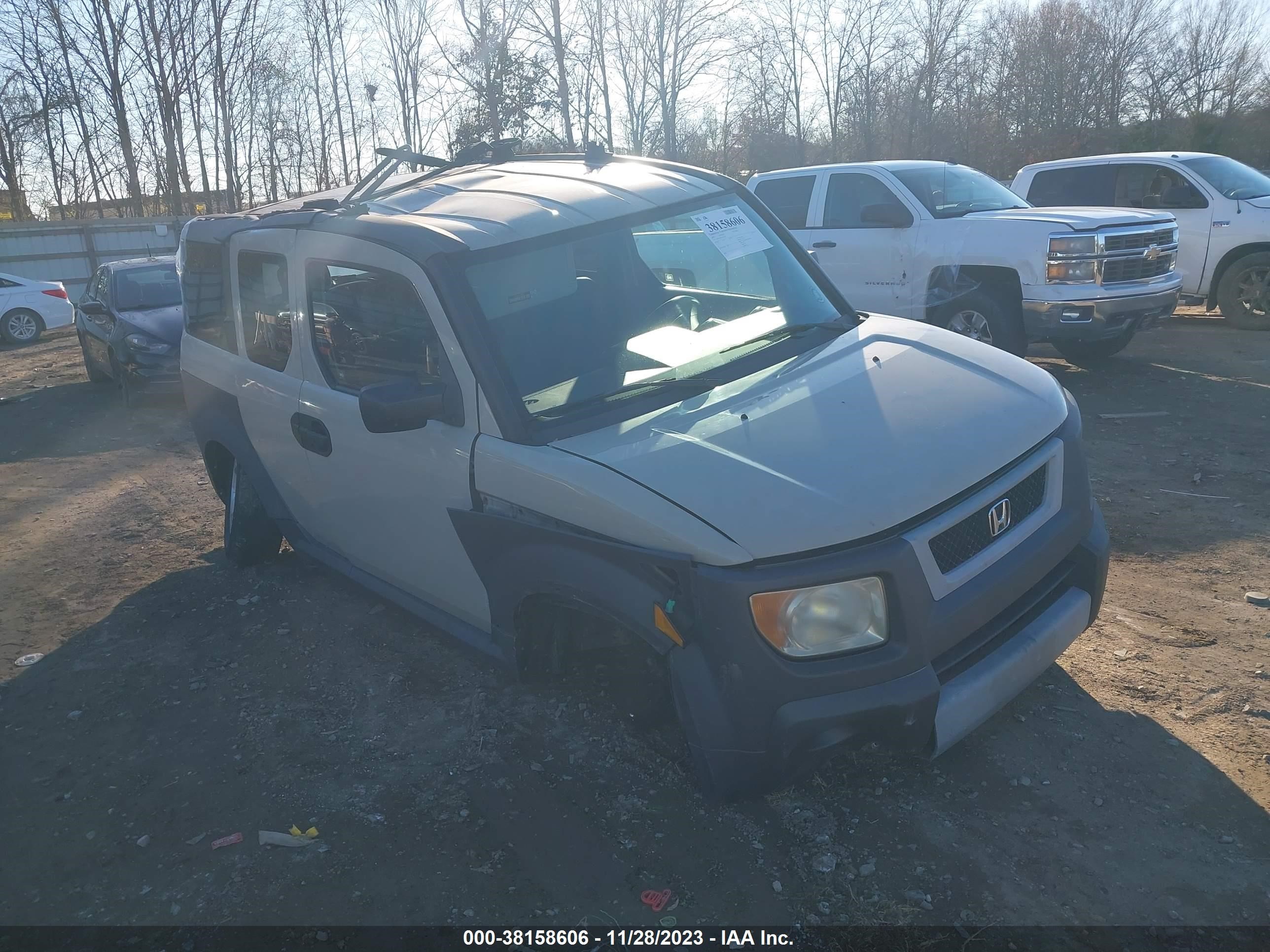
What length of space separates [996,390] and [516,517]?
1.70m

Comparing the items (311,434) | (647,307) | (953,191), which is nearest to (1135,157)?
(953,191)

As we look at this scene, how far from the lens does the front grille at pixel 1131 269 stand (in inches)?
319

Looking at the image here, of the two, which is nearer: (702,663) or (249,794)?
(702,663)

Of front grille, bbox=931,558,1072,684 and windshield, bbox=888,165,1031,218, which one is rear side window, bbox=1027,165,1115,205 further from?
front grille, bbox=931,558,1072,684

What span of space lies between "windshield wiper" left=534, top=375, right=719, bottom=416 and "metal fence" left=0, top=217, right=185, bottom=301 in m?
24.7

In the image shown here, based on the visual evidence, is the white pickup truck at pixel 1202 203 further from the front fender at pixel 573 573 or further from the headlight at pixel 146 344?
the headlight at pixel 146 344

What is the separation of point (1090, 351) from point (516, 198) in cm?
726

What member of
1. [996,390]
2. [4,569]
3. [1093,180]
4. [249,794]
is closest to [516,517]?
[249,794]

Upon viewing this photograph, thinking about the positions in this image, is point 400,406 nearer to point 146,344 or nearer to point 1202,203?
point 146,344

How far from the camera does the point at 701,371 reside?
11.5 feet

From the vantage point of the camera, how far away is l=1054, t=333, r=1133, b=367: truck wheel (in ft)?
30.1

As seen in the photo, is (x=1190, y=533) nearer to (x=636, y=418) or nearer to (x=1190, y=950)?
(x=1190, y=950)

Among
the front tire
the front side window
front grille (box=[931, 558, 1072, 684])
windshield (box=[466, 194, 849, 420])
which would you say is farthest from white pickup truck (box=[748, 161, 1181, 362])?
the front tire

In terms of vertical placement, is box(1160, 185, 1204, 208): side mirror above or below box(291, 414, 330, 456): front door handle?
above
